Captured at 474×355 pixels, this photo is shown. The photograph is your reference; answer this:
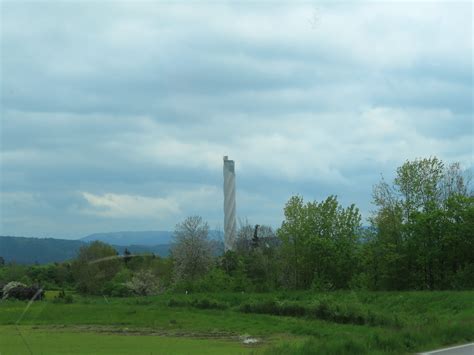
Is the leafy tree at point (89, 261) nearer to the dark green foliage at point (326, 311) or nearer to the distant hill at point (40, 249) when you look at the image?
the distant hill at point (40, 249)

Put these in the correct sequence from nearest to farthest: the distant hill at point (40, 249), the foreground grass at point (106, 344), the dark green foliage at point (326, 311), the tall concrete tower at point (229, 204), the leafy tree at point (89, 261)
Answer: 1. the foreground grass at point (106, 344)
2. the distant hill at point (40, 249)
3. the leafy tree at point (89, 261)
4. the dark green foliage at point (326, 311)
5. the tall concrete tower at point (229, 204)

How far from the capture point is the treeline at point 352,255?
4012cm

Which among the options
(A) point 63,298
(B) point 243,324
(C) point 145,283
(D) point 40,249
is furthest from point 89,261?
Answer: (C) point 145,283

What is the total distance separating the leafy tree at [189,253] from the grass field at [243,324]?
1279cm

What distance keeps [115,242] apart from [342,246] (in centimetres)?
2764

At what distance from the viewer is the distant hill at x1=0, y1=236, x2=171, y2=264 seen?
77.3 feet

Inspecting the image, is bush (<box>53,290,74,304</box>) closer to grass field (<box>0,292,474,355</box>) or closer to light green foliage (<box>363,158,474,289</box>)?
grass field (<box>0,292,474,355</box>)

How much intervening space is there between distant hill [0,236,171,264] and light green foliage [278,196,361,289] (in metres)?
21.2

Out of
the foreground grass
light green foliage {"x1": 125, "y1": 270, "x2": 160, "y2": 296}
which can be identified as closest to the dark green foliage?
the foreground grass

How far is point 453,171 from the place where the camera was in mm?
48938

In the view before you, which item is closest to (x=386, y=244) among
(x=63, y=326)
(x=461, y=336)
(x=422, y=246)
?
(x=422, y=246)

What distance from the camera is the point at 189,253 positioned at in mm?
62312

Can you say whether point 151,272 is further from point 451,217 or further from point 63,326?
point 451,217

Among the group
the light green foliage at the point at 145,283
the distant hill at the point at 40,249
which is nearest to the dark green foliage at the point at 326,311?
the distant hill at the point at 40,249
